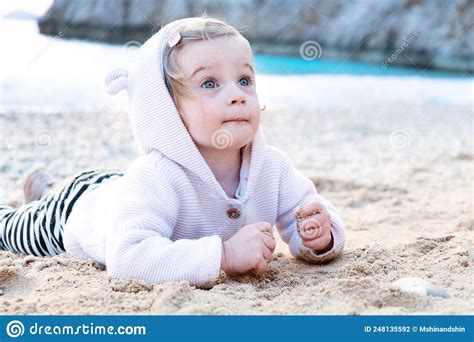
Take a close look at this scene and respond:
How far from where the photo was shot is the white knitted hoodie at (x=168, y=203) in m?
2.11

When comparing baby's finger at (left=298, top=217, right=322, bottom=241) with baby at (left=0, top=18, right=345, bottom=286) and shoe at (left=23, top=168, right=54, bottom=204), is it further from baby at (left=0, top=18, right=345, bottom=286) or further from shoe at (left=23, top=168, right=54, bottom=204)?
shoe at (left=23, top=168, right=54, bottom=204)

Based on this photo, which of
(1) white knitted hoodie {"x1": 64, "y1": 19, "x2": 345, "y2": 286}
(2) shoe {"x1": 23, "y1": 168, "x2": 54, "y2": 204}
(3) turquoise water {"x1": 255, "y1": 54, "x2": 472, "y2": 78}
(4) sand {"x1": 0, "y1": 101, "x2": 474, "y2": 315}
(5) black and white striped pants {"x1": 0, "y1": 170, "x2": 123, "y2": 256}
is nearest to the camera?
(4) sand {"x1": 0, "y1": 101, "x2": 474, "y2": 315}

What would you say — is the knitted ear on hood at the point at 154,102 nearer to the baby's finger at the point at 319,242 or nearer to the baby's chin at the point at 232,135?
the baby's chin at the point at 232,135

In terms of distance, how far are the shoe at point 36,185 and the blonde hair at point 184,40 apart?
1303 mm

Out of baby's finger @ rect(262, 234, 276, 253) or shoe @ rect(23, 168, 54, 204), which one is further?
shoe @ rect(23, 168, 54, 204)

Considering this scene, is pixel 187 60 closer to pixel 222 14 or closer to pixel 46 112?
pixel 46 112

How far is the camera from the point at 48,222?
2.81 m

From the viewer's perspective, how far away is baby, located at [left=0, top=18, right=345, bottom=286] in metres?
2.14

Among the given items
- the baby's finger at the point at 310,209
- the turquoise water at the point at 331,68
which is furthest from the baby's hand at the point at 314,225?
the turquoise water at the point at 331,68

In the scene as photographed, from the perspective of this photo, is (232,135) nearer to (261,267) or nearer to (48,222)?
(261,267)

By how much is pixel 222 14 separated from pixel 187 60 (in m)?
17.5

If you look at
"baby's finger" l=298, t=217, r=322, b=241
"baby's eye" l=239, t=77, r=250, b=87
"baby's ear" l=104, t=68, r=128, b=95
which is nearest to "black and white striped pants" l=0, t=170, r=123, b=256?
"baby's ear" l=104, t=68, r=128, b=95

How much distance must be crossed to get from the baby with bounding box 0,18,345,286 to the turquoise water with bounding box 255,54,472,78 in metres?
11.5
